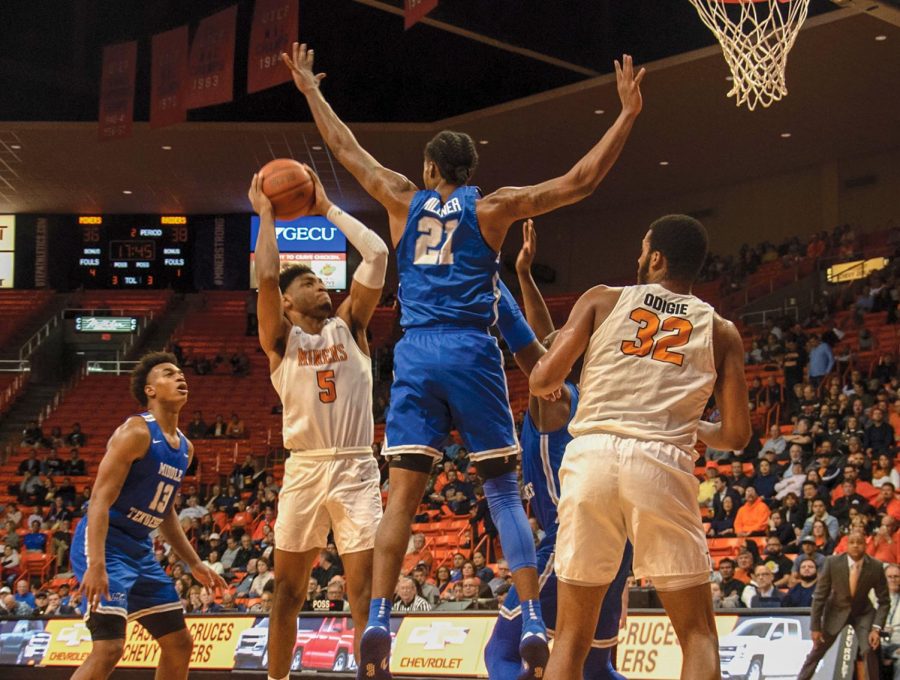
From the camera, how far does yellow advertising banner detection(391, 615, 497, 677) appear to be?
10094 mm

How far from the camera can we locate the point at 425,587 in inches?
521

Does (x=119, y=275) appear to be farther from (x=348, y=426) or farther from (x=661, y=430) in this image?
(x=661, y=430)

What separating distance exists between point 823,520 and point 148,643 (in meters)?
7.52

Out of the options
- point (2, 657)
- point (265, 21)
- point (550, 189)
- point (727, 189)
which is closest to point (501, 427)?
point (550, 189)

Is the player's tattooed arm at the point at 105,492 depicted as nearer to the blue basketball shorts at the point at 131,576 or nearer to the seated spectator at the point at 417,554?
the blue basketball shorts at the point at 131,576

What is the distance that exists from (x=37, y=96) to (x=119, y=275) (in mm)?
7443

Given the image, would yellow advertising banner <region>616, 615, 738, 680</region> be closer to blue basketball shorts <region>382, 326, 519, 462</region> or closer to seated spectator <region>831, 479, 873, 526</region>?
seated spectator <region>831, 479, 873, 526</region>

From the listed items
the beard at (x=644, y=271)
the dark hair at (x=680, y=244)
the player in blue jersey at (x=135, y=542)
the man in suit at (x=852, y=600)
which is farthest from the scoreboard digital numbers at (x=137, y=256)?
the dark hair at (x=680, y=244)

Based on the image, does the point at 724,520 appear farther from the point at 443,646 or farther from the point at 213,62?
the point at 213,62

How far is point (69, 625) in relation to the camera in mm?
13109

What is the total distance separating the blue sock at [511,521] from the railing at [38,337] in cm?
2528

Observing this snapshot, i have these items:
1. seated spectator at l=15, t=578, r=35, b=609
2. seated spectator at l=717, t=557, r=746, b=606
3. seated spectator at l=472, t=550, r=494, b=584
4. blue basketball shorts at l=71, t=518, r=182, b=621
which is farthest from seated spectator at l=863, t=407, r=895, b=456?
seated spectator at l=15, t=578, r=35, b=609

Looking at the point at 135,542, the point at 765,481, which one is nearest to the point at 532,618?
the point at 135,542

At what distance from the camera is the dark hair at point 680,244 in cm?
428
